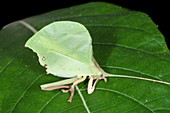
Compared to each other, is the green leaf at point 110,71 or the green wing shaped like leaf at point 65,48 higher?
the green wing shaped like leaf at point 65,48

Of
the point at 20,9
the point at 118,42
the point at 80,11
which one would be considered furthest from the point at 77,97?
the point at 20,9

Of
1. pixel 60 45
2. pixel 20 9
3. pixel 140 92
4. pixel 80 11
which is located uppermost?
pixel 60 45

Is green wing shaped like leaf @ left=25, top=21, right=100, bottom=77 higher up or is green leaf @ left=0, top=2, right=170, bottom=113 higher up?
green wing shaped like leaf @ left=25, top=21, right=100, bottom=77

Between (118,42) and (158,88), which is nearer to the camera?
(158,88)

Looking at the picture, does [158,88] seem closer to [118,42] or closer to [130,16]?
[118,42]

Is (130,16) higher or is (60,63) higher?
(60,63)

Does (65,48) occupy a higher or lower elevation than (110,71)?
higher

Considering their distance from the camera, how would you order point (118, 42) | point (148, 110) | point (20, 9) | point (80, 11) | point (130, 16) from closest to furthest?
point (148, 110)
point (118, 42)
point (130, 16)
point (80, 11)
point (20, 9)

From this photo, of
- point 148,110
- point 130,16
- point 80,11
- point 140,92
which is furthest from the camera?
point 80,11
